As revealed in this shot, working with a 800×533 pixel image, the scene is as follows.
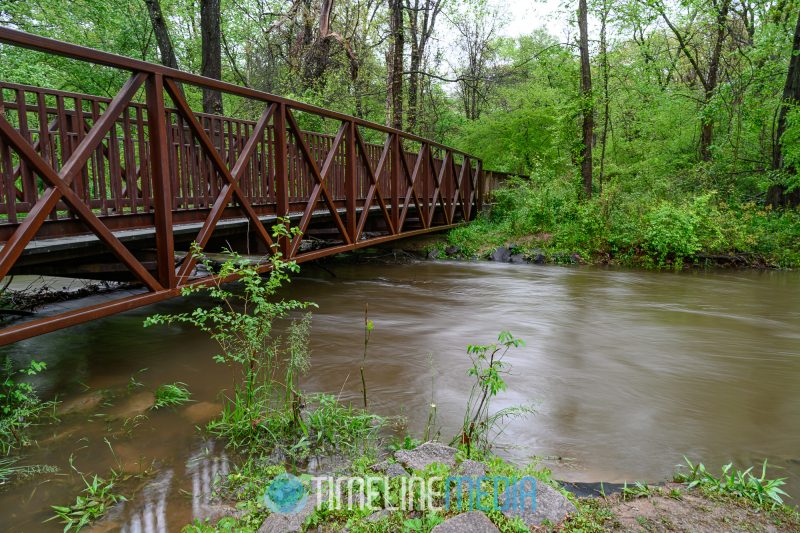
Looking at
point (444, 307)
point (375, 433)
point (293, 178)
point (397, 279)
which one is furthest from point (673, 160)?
point (375, 433)

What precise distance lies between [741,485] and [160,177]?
5269 millimetres

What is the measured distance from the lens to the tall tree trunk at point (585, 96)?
15.0m

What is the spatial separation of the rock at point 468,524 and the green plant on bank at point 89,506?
2001mm

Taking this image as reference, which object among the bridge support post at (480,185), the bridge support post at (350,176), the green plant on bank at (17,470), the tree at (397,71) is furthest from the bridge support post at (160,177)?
the bridge support post at (480,185)

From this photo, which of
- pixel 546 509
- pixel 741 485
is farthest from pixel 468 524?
pixel 741 485

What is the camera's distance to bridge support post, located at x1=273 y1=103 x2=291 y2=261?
6.69 m

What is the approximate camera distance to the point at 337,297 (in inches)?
378

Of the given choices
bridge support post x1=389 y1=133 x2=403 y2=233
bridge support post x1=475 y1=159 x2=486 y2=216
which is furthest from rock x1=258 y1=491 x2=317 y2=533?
bridge support post x1=475 y1=159 x2=486 y2=216

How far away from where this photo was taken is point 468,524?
2369 mm

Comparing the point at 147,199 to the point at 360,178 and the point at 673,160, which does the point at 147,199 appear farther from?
the point at 673,160

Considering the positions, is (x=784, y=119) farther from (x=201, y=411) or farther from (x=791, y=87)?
(x=201, y=411)

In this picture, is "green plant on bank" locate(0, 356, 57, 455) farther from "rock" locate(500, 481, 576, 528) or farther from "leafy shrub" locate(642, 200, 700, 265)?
"leafy shrub" locate(642, 200, 700, 265)

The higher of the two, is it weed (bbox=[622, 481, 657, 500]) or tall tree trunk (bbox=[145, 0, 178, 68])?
tall tree trunk (bbox=[145, 0, 178, 68])

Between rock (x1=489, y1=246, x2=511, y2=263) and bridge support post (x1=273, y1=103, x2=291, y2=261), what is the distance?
865 centimetres
